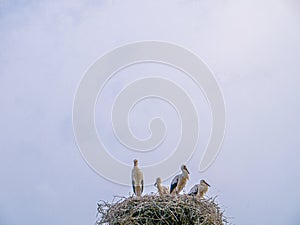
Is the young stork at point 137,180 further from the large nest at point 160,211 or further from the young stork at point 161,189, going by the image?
the large nest at point 160,211

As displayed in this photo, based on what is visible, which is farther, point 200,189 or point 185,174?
point 185,174

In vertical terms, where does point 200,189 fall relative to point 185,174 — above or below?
below

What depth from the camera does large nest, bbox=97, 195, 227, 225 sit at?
3.97 metres

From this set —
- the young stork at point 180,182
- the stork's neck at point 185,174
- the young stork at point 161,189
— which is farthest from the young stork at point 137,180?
the stork's neck at point 185,174

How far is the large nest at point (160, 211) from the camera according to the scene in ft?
13.0

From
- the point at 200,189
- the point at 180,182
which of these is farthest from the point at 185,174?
the point at 200,189

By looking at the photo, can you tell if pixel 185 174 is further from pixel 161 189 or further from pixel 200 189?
pixel 161 189

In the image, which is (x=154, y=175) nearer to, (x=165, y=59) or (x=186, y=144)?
(x=186, y=144)

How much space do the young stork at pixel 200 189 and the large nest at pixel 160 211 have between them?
15.9 inches

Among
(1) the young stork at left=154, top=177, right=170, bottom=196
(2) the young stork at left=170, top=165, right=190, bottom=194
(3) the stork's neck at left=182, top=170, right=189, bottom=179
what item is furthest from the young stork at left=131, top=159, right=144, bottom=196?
(3) the stork's neck at left=182, top=170, right=189, bottom=179

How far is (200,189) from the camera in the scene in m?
4.73

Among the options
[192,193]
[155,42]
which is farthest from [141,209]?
[155,42]

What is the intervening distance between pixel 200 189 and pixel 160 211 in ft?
2.65

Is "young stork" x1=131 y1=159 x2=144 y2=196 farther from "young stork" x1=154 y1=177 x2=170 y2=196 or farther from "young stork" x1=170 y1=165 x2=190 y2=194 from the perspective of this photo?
"young stork" x1=170 y1=165 x2=190 y2=194
